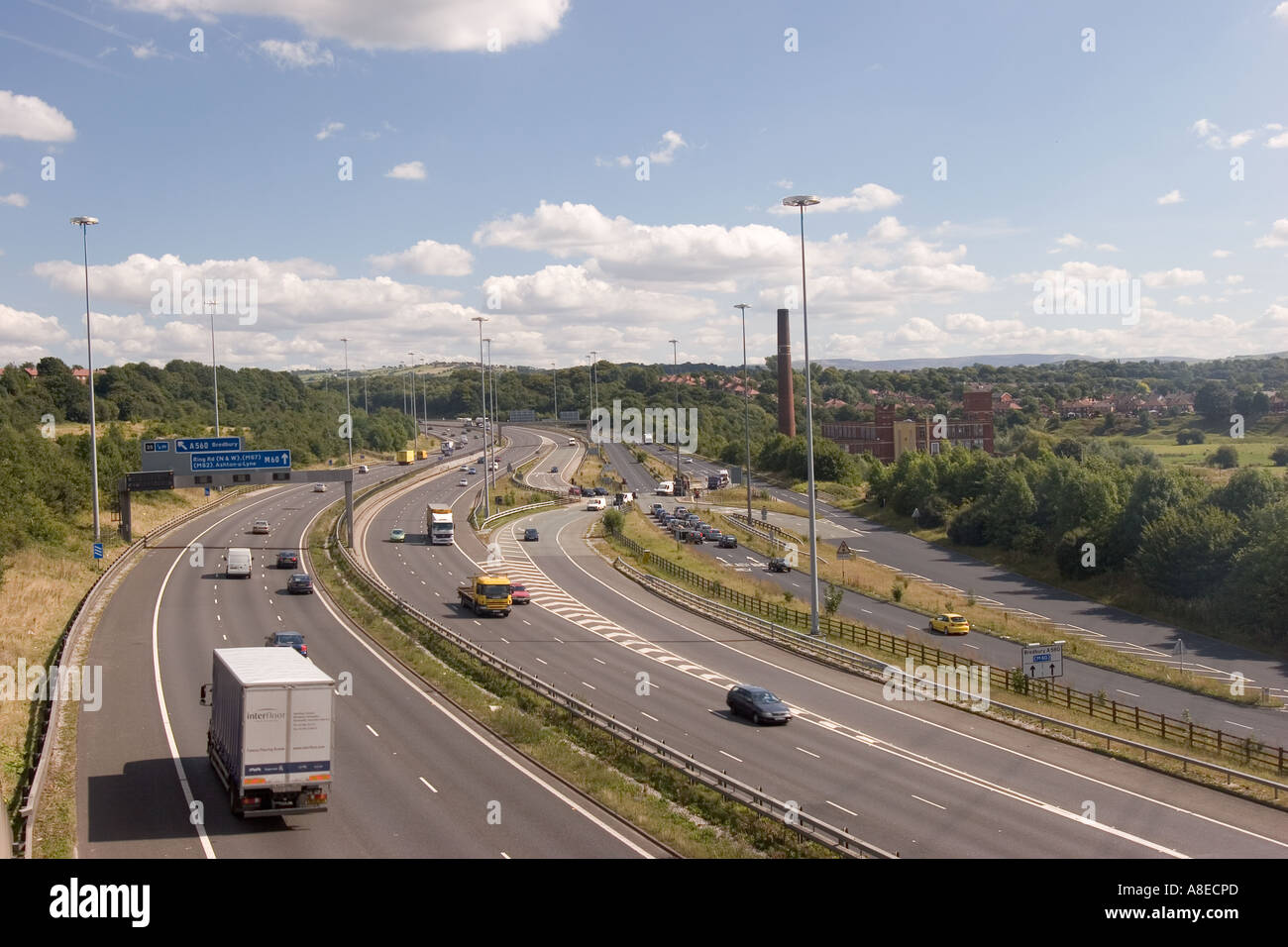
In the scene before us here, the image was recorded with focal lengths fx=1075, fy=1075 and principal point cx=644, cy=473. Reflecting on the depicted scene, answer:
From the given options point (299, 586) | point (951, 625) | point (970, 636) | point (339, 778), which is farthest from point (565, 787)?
point (970, 636)

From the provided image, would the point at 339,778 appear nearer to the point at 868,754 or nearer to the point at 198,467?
the point at 868,754

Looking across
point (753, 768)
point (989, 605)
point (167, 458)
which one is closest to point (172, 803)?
point (753, 768)

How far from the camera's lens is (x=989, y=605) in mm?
57312

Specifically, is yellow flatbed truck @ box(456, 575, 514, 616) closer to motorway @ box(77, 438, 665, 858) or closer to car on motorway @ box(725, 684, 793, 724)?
motorway @ box(77, 438, 665, 858)

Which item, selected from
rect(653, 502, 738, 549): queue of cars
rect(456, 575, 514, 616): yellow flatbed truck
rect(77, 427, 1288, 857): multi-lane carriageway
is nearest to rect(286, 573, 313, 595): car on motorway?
rect(77, 427, 1288, 857): multi-lane carriageway

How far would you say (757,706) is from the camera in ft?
89.5

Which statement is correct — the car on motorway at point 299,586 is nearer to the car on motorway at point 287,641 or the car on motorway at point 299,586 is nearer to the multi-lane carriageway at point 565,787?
the multi-lane carriageway at point 565,787

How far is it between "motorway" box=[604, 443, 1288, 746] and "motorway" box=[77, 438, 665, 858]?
18947mm

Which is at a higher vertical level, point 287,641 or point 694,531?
point 287,641

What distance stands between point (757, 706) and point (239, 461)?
40785 millimetres

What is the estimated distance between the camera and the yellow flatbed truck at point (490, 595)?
142ft
